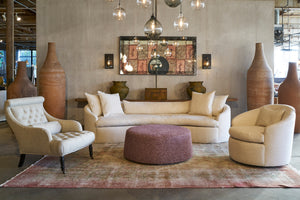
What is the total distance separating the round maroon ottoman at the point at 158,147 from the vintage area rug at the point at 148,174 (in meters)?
0.10

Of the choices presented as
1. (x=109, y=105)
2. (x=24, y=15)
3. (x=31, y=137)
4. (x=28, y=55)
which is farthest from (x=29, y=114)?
(x=28, y=55)

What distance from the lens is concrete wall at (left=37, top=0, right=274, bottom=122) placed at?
24.2 ft

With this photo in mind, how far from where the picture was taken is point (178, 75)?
739 cm

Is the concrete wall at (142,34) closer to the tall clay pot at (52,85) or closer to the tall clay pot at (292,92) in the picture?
the tall clay pot at (52,85)

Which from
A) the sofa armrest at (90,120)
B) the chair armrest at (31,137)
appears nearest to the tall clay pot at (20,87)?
the sofa armrest at (90,120)

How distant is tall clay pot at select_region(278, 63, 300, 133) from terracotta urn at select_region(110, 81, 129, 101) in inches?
142

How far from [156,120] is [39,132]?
2422 mm

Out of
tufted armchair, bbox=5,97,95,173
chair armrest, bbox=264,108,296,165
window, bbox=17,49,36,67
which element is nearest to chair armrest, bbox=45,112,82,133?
tufted armchair, bbox=5,97,95,173

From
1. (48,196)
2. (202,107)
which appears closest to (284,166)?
(202,107)

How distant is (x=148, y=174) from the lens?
3.67 metres

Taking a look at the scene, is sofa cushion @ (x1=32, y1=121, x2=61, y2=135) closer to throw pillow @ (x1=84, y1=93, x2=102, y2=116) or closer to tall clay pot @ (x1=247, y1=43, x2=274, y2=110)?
throw pillow @ (x1=84, y1=93, x2=102, y2=116)

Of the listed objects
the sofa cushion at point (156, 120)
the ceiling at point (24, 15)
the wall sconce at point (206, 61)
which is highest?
the ceiling at point (24, 15)

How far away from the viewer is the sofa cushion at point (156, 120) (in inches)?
218

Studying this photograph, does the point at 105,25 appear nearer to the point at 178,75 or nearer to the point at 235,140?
the point at 178,75
